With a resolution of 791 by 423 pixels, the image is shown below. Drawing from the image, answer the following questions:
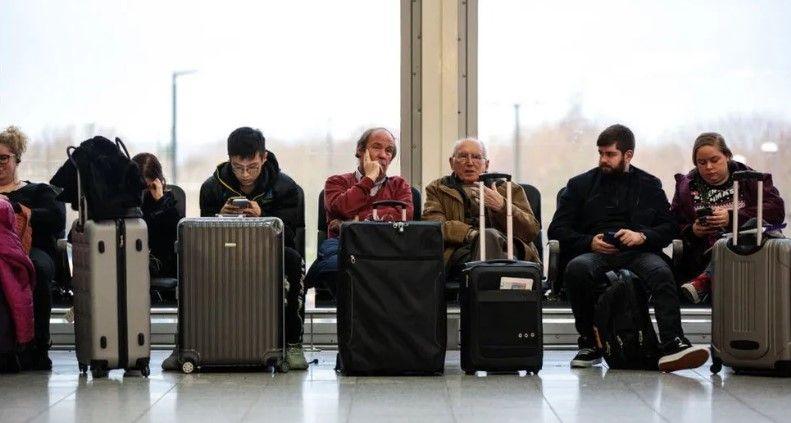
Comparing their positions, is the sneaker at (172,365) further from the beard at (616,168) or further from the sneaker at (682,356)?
the beard at (616,168)

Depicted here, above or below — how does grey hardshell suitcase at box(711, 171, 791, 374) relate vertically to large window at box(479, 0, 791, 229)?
below

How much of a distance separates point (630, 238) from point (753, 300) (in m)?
0.68

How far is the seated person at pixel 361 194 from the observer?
6008 mm

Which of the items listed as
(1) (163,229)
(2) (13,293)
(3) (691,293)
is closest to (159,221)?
(1) (163,229)

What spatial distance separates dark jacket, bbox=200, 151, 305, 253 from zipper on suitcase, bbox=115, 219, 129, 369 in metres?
0.67

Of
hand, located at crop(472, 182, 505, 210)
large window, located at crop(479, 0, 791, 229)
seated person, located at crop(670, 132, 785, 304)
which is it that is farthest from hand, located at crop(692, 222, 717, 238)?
large window, located at crop(479, 0, 791, 229)

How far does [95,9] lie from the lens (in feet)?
24.5

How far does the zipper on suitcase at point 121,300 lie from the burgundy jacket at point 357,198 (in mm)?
1138

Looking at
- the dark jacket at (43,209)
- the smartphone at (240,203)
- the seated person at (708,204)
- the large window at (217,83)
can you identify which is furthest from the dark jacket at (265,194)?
the seated person at (708,204)

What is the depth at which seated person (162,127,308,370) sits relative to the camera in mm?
5750

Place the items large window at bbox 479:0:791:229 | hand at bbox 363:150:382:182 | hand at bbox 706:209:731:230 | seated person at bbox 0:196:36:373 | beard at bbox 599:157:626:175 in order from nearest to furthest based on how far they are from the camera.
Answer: seated person at bbox 0:196:36:373, hand at bbox 706:209:731:230, hand at bbox 363:150:382:182, beard at bbox 599:157:626:175, large window at bbox 479:0:791:229

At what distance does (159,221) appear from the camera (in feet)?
20.6

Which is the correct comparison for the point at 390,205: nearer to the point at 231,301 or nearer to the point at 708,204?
the point at 231,301

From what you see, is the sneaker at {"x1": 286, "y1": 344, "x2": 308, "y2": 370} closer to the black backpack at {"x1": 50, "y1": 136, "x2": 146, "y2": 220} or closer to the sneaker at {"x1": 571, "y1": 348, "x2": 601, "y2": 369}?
the black backpack at {"x1": 50, "y1": 136, "x2": 146, "y2": 220}
